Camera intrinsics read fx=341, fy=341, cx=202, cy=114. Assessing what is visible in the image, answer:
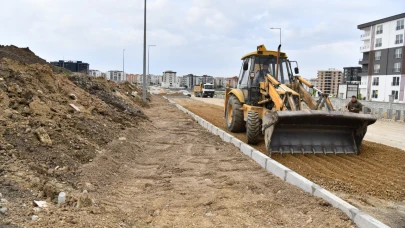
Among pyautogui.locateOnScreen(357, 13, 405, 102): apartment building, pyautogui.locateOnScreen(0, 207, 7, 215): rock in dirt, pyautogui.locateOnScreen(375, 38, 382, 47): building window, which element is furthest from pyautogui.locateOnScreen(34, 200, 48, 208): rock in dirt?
pyautogui.locateOnScreen(375, 38, 382, 47): building window

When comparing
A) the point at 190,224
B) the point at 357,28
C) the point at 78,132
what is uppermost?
the point at 357,28

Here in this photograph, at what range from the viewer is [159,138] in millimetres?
10477

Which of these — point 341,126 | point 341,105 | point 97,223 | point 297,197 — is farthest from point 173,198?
A: point 341,105

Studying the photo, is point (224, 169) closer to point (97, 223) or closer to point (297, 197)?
point (297, 197)

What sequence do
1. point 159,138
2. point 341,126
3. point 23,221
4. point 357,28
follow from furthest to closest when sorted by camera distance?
1. point 357,28
2. point 159,138
3. point 341,126
4. point 23,221

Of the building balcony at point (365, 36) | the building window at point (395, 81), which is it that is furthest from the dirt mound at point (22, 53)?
the building balcony at point (365, 36)

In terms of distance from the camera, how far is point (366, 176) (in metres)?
6.29

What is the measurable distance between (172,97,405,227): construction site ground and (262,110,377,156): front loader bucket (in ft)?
0.70

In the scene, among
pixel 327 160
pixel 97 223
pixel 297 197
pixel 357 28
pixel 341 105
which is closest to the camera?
pixel 97 223

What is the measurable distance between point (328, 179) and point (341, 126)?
2.43 m

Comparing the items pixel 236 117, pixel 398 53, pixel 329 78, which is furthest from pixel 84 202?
pixel 329 78

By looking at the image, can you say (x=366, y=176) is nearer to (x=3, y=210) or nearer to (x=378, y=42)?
(x=3, y=210)

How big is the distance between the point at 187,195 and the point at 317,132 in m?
4.09

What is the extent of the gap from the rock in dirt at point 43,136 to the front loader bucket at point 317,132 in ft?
14.7
